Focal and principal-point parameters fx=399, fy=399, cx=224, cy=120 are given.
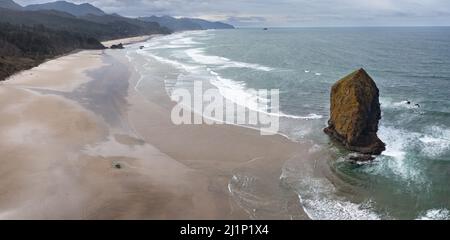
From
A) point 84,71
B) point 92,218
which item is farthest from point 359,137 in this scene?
point 84,71

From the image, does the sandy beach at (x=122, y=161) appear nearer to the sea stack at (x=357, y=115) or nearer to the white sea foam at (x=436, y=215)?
the sea stack at (x=357, y=115)

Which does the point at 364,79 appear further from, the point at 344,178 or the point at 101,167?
the point at 101,167

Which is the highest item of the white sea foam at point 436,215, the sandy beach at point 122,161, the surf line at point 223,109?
the surf line at point 223,109

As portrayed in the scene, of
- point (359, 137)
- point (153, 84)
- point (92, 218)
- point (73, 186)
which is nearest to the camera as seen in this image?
point (92, 218)

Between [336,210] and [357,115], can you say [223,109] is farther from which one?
[336,210]

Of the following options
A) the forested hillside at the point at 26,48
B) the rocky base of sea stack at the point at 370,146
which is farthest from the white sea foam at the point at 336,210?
the forested hillside at the point at 26,48

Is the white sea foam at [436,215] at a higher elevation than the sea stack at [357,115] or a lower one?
lower
